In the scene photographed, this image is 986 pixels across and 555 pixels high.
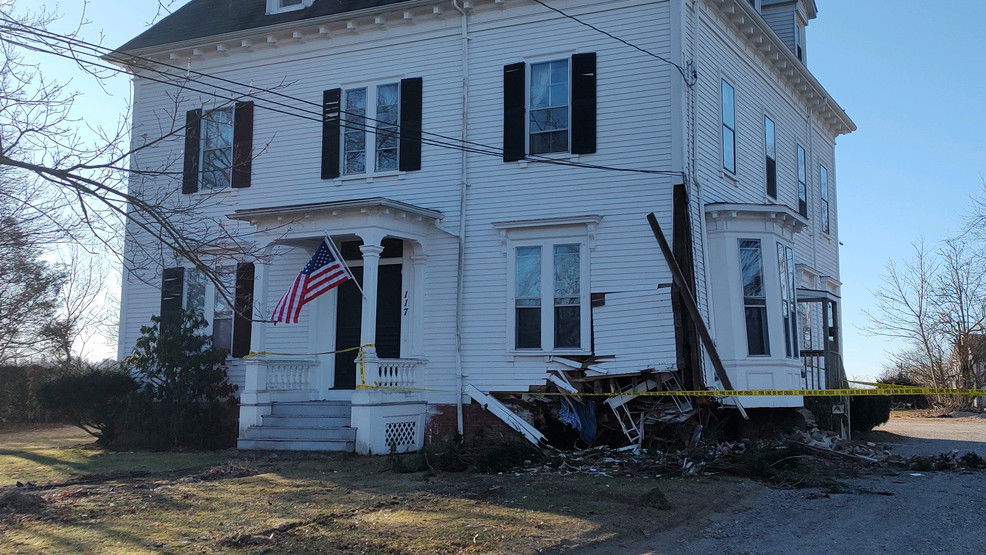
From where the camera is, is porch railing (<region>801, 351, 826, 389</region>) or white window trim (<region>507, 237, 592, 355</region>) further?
porch railing (<region>801, 351, 826, 389</region>)

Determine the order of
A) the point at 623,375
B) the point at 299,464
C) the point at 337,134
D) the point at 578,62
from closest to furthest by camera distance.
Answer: the point at 299,464 < the point at 623,375 < the point at 578,62 < the point at 337,134

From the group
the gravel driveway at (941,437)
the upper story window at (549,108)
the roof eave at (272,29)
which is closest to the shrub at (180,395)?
the roof eave at (272,29)

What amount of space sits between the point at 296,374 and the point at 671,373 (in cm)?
655

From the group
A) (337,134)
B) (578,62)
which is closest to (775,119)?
(578,62)

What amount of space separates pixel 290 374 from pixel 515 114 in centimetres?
595

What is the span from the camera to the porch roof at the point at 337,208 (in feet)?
48.5

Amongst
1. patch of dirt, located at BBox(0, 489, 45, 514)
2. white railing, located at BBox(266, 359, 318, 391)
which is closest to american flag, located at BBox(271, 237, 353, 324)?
white railing, located at BBox(266, 359, 318, 391)

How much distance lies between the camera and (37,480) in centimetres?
1217

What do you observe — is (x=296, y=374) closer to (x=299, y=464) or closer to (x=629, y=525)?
(x=299, y=464)

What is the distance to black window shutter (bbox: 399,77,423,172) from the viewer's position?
16562mm

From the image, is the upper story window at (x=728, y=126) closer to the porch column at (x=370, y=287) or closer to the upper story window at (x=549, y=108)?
the upper story window at (x=549, y=108)

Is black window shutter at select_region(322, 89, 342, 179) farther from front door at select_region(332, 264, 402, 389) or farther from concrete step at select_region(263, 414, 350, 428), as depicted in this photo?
concrete step at select_region(263, 414, 350, 428)

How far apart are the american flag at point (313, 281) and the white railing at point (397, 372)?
1.48 m

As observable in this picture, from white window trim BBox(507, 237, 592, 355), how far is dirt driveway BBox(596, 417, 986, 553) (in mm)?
4813
